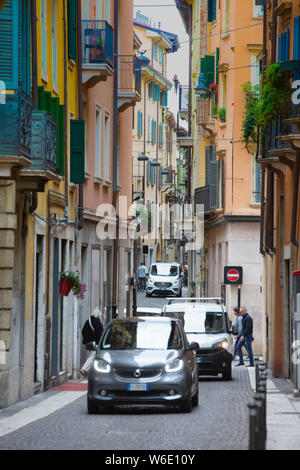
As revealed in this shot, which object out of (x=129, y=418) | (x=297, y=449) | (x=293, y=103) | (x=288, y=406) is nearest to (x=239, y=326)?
(x=293, y=103)

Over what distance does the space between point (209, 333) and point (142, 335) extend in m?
10.2

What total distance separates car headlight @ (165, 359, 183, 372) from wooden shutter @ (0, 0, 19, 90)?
532cm

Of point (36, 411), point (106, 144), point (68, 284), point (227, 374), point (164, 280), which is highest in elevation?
point (106, 144)

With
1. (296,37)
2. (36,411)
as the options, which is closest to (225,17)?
(296,37)

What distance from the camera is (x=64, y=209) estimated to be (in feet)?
90.6

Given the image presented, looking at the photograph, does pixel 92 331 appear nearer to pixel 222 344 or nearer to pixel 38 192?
pixel 222 344

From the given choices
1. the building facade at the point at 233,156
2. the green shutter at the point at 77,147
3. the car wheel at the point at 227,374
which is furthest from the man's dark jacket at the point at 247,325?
the green shutter at the point at 77,147

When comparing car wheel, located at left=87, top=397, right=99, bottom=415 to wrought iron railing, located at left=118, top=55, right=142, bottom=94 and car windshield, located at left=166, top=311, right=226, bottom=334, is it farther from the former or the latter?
wrought iron railing, located at left=118, top=55, right=142, bottom=94

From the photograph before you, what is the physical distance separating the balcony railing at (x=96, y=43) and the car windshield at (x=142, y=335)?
11.4 m

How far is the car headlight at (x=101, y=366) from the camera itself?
61.0ft

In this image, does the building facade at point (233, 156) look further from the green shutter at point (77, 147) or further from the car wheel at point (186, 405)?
the car wheel at point (186, 405)

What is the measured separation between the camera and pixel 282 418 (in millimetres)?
17625

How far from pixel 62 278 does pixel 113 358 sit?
8.05 metres
